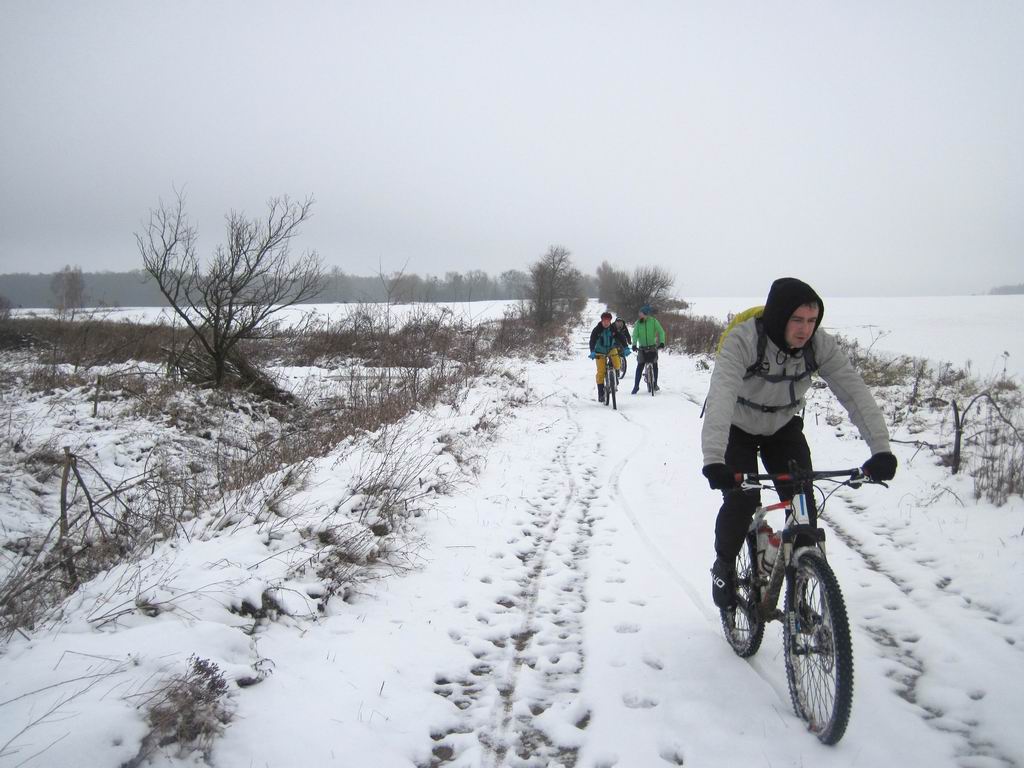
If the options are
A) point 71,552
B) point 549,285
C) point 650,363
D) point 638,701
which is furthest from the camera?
point 549,285

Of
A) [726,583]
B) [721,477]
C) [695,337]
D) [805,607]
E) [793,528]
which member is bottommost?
[726,583]

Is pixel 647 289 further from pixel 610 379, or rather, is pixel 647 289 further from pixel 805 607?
pixel 805 607

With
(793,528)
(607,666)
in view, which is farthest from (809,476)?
(607,666)

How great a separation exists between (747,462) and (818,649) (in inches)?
39.2

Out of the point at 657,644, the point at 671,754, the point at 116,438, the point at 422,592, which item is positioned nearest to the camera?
the point at 671,754

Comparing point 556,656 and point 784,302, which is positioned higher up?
point 784,302

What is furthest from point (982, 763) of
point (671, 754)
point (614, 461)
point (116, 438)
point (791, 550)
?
point (116, 438)

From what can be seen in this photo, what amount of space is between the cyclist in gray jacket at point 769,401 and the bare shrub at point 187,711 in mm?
2486

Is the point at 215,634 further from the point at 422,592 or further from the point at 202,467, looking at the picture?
the point at 202,467

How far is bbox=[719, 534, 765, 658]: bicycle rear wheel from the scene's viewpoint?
9.16 ft

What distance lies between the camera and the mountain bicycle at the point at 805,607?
6.91 feet

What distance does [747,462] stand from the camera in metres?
2.91

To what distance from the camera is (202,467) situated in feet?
24.7

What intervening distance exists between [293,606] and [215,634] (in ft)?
1.89
